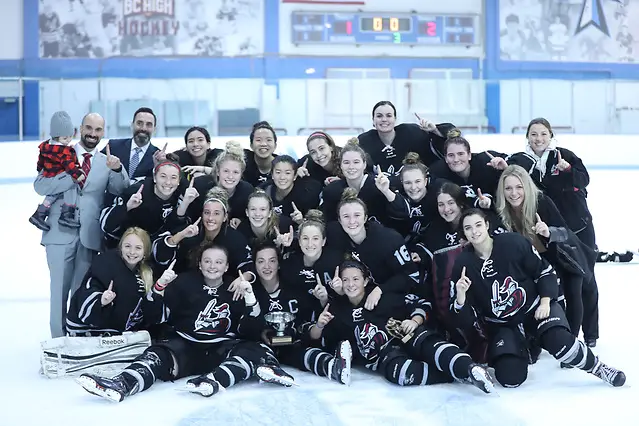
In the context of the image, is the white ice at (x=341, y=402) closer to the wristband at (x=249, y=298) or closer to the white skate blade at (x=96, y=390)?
the white skate blade at (x=96, y=390)

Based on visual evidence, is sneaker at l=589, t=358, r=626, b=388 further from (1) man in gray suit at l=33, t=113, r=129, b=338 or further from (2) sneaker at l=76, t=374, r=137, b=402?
(1) man in gray suit at l=33, t=113, r=129, b=338

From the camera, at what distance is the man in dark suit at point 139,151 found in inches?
182

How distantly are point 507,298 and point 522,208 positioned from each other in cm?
49

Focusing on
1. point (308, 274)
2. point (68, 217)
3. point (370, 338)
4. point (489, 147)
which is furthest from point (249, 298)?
point (489, 147)

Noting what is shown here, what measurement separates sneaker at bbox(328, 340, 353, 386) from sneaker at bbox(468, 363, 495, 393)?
0.51 m

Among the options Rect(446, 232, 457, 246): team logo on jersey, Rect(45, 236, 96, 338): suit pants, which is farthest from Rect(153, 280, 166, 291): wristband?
Rect(446, 232, 457, 246): team logo on jersey

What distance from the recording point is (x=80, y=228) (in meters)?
4.22

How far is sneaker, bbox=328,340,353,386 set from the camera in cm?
360

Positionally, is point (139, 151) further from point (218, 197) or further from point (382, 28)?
point (382, 28)

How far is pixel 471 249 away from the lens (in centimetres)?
381

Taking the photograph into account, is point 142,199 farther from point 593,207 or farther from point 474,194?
point 593,207

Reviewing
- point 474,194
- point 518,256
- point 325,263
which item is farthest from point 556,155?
point 325,263

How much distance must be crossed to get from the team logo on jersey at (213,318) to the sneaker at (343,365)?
533mm

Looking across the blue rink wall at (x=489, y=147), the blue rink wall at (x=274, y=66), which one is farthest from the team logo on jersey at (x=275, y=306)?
the blue rink wall at (x=274, y=66)
